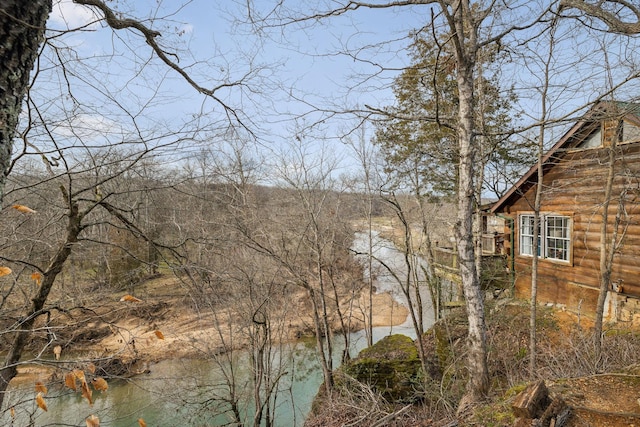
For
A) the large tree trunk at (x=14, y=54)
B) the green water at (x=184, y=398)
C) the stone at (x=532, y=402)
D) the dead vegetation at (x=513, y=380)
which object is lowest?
the green water at (x=184, y=398)

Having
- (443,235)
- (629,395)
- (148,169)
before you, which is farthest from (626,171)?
(443,235)

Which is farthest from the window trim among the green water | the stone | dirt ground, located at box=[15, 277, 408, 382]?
the green water

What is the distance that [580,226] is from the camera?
28.4 feet

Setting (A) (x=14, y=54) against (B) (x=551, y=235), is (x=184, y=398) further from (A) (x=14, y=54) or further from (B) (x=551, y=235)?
(B) (x=551, y=235)

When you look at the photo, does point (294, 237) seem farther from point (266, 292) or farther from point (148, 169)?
point (148, 169)

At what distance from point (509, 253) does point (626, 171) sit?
17.5 ft

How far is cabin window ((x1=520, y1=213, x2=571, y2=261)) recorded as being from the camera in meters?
9.14

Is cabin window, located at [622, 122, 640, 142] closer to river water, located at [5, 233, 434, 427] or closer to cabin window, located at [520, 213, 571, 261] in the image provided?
cabin window, located at [520, 213, 571, 261]

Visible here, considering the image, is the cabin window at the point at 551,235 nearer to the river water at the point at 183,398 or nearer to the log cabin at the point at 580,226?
the log cabin at the point at 580,226

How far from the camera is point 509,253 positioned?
10.8m

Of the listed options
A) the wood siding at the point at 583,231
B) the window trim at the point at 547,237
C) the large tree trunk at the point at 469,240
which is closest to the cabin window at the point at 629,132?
the wood siding at the point at 583,231

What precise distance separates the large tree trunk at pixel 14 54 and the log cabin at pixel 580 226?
24.8 feet

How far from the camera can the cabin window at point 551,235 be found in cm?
914

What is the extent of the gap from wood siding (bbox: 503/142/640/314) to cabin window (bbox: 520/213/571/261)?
203 millimetres
